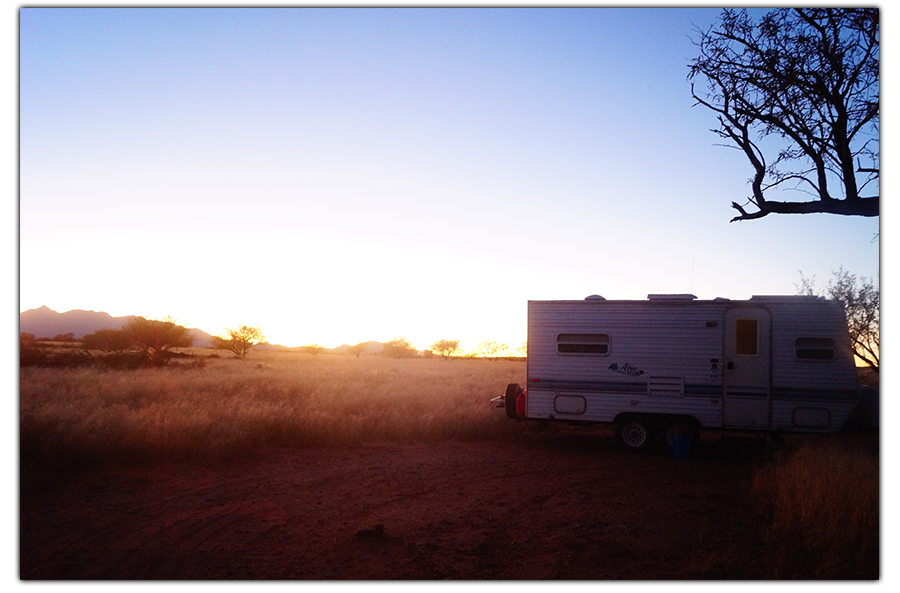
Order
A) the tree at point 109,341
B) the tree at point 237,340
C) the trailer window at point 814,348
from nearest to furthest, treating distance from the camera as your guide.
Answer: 1. the trailer window at point 814,348
2. the tree at point 109,341
3. the tree at point 237,340

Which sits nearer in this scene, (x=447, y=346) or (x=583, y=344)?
(x=583, y=344)

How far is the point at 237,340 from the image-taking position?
52.4 m

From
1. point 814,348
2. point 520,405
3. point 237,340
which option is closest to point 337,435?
point 520,405

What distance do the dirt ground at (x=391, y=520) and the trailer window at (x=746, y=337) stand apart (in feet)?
7.05

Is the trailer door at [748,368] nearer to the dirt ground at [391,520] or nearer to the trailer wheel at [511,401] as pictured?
the dirt ground at [391,520]

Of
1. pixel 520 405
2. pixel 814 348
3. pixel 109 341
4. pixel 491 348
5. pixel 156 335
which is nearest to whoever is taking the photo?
pixel 814 348

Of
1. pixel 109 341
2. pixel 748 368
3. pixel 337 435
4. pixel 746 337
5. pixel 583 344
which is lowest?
pixel 337 435

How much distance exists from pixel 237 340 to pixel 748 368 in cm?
4967

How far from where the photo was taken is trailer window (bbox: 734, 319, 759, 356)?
10.6 metres

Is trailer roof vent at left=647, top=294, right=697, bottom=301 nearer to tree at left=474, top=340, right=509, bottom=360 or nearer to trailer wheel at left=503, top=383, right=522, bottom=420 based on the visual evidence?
trailer wheel at left=503, top=383, right=522, bottom=420

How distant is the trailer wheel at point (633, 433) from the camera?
11.2 metres

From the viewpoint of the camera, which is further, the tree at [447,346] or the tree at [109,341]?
the tree at [447,346]

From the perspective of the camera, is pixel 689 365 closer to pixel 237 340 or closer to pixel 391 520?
pixel 391 520

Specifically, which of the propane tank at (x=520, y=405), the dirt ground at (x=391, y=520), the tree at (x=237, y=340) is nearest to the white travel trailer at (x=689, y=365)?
the propane tank at (x=520, y=405)
